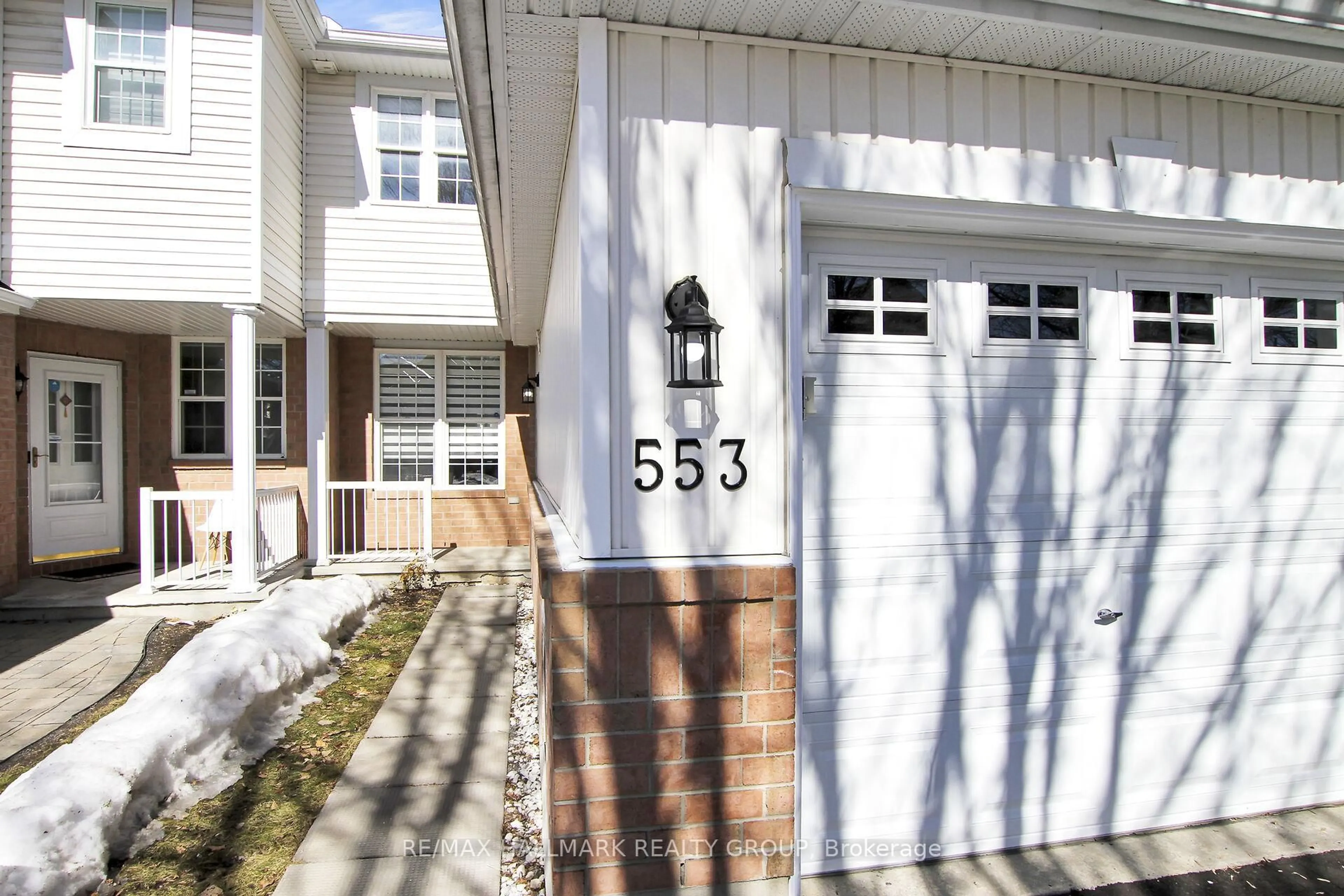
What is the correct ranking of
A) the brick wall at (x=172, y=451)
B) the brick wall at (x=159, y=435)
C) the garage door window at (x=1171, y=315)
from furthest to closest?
the brick wall at (x=172, y=451)
the brick wall at (x=159, y=435)
the garage door window at (x=1171, y=315)

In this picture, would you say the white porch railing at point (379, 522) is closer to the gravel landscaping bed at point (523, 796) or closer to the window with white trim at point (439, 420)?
the window with white trim at point (439, 420)

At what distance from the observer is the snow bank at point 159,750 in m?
2.29

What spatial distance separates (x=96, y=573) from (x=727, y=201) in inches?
332

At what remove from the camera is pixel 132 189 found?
623 cm

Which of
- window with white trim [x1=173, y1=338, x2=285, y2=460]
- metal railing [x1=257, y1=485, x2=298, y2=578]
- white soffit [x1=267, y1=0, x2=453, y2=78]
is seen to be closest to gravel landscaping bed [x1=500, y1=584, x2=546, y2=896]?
metal railing [x1=257, y1=485, x2=298, y2=578]

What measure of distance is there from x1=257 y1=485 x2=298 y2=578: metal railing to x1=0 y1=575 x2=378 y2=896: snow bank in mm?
2347

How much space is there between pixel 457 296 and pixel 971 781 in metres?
7.08

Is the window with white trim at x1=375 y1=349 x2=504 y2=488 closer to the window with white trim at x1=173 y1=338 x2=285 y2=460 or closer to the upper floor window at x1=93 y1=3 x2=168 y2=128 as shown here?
the window with white trim at x1=173 y1=338 x2=285 y2=460

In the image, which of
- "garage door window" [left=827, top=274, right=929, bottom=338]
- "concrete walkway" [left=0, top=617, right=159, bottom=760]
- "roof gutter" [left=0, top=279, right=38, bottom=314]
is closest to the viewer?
"garage door window" [left=827, top=274, right=929, bottom=338]

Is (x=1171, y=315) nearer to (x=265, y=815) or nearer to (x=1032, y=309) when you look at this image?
(x=1032, y=309)

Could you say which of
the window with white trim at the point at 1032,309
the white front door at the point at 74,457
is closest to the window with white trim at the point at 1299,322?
the window with white trim at the point at 1032,309

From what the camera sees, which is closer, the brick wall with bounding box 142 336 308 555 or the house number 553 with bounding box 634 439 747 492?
the house number 553 with bounding box 634 439 747 492

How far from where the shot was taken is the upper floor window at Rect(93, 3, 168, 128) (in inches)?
249

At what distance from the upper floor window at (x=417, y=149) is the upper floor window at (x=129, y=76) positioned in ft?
6.32
